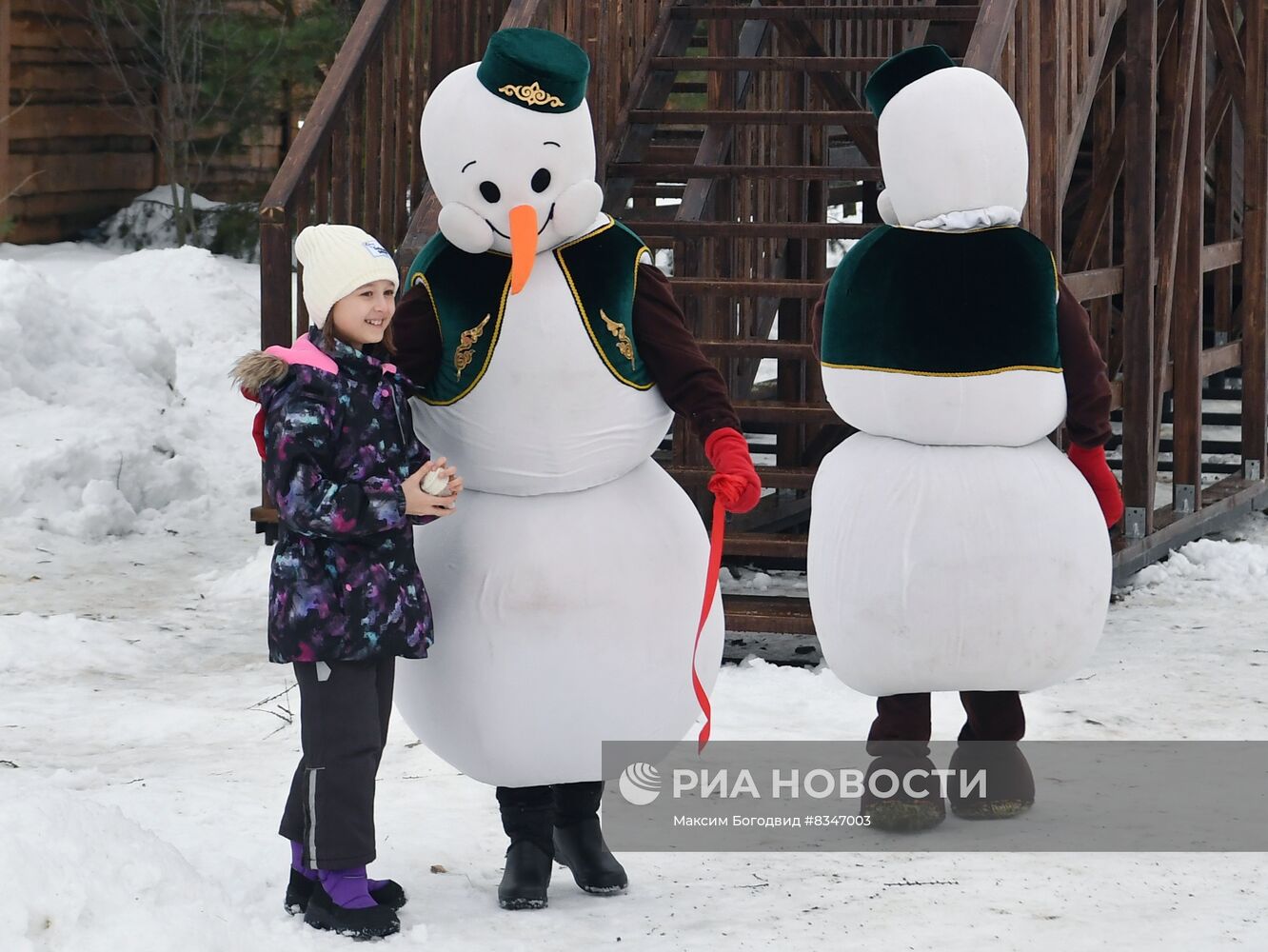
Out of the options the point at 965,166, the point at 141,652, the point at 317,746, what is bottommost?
the point at 141,652

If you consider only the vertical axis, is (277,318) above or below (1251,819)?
above

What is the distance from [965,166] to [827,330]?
1.55 ft

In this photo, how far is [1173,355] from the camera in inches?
298

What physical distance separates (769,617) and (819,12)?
8.91ft

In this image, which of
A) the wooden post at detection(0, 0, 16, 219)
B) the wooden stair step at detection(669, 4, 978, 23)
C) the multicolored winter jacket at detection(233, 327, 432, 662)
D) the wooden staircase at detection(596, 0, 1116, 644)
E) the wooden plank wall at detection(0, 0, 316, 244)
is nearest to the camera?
the multicolored winter jacket at detection(233, 327, 432, 662)

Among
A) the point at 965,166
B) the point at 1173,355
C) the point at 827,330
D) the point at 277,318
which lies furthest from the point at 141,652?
the point at 1173,355

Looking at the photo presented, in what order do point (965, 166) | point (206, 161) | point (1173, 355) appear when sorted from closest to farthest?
point (965, 166)
point (1173, 355)
point (206, 161)

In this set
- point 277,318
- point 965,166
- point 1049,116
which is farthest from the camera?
point 277,318

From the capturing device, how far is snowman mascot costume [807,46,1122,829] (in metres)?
3.94

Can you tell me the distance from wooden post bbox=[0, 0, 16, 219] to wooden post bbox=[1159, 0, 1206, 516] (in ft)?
30.1

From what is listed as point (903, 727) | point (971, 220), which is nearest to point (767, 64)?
point (971, 220)

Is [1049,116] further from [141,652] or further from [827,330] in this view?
[141,652]

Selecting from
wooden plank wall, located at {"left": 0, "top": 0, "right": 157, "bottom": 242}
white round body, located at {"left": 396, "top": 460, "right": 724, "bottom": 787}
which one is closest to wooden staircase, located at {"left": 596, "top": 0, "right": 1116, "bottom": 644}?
white round body, located at {"left": 396, "top": 460, "right": 724, "bottom": 787}

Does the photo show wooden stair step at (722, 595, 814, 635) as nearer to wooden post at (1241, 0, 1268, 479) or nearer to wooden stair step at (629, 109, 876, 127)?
wooden stair step at (629, 109, 876, 127)
